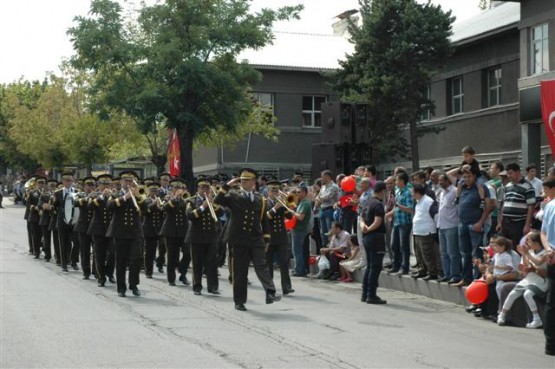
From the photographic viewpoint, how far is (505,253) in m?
12.8

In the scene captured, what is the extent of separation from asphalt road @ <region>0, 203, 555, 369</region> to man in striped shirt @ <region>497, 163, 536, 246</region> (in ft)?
4.89

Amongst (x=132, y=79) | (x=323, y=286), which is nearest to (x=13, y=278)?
(x=323, y=286)

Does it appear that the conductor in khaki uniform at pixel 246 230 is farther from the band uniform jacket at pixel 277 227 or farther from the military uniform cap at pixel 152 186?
the military uniform cap at pixel 152 186

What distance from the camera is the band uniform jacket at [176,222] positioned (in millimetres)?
17703

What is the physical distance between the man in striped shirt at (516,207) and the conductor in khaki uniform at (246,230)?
3757 mm

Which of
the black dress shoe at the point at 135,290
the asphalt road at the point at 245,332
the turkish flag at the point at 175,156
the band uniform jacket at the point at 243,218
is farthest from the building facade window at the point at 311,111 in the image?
the band uniform jacket at the point at 243,218

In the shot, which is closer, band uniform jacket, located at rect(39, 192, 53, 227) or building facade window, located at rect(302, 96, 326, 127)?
band uniform jacket, located at rect(39, 192, 53, 227)

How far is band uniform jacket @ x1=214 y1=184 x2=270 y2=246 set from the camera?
13641 mm

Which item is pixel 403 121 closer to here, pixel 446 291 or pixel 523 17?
pixel 523 17

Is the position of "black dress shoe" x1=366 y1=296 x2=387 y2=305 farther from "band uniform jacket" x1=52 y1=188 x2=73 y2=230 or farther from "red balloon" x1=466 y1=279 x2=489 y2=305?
"band uniform jacket" x1=52 y1=188 x2=73 y2=230

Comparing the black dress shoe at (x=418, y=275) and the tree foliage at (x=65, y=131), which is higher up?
the tree foliage at (x=65, y=131)

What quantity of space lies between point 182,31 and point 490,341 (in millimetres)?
23113

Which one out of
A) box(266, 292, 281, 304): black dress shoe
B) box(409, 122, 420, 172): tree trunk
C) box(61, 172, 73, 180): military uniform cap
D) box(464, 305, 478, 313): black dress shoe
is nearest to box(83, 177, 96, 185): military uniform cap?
box(61, 172, 73, 180): military uniform cap

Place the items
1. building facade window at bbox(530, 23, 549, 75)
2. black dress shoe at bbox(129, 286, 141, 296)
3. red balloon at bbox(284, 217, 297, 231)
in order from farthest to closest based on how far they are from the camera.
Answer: building facade window at bbox(530, 23, 549, 75) < red balloon at bbox(284, 217, 297, 231) < black dress shoe at bbox(129, 286, 141, 296)
